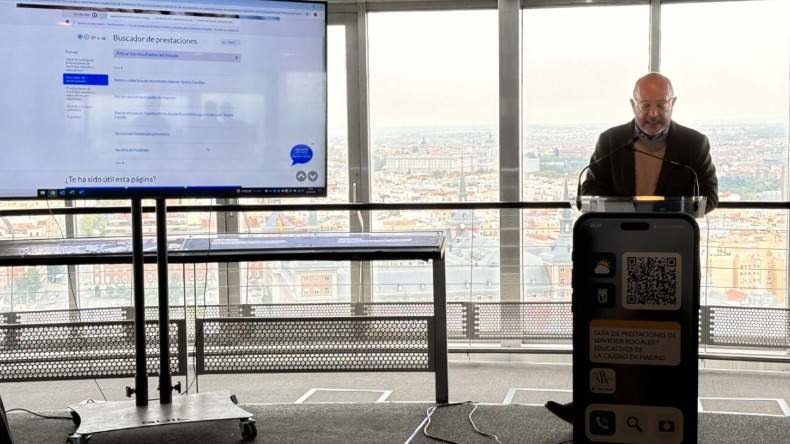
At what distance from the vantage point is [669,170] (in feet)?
9.45

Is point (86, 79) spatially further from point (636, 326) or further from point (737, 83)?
point (737, 83)

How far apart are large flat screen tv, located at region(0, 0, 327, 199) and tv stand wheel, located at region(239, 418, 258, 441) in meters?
0.79

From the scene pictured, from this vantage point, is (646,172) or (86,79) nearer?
(86,79)

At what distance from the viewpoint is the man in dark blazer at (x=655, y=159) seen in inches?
113

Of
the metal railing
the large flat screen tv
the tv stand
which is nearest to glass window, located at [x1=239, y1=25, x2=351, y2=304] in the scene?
the metal railing

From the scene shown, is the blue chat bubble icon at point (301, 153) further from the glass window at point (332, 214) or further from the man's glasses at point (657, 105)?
the glass window at point (332, 214)

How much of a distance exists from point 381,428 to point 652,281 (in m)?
1.34

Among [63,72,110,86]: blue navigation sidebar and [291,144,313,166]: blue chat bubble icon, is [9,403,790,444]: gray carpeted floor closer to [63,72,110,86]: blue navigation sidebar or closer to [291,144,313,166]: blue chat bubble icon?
[291,144,313,166]: blue chat bubble icon

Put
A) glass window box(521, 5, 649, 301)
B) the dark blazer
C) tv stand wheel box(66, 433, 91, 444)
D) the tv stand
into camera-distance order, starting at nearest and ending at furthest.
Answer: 1. tv stand wheel box(66, 433, 91, 444)
2. the tv stand
3. the dark blazer
4. glass window box(521, 5, 649, 301)

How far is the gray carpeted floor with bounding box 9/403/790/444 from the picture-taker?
9.17ft

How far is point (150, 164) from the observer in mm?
2756

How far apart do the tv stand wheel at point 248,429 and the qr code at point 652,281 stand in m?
1.45

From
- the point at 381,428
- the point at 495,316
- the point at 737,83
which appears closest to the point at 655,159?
the point at 381,428

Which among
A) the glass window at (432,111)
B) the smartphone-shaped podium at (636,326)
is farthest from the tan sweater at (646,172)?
the glass window at (432,111)
